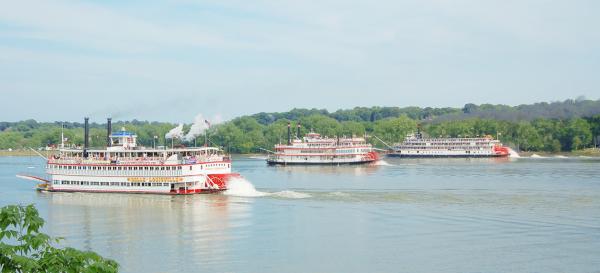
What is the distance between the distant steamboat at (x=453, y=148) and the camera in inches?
Answer: 5438

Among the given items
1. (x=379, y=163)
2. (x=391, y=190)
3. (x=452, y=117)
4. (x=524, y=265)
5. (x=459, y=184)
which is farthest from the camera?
(x=452, y=117)

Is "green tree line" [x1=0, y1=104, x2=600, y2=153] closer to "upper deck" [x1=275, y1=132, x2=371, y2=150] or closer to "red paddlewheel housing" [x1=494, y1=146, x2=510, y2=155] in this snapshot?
"red paddlewheel housing" [x1=494, y1=146, x2=510, y2=155]

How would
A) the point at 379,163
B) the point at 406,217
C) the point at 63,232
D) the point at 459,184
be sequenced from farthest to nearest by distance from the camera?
the point at 379,163
the point at 459,184
the point at 406,217
the point at 63,232

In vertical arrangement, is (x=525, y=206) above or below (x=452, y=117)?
below

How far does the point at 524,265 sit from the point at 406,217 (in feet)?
46.6

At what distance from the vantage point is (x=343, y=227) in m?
41.6

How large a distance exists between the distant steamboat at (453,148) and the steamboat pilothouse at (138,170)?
275ft

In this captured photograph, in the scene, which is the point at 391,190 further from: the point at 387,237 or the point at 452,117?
the point at 452,117

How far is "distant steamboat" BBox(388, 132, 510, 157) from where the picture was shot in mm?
138125

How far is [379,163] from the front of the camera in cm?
11619

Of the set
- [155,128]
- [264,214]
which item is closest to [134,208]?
[264,214]

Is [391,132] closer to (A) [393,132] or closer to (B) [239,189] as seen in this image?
(A) [393,132]

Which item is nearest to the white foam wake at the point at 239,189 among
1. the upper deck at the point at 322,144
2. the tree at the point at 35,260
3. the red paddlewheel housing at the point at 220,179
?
the red paddlewheel housing at the point at 220,179

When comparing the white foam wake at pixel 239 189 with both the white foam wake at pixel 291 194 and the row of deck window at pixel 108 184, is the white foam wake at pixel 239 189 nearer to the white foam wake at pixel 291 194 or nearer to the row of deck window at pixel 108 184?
the white foam wake at pixel 291 194
